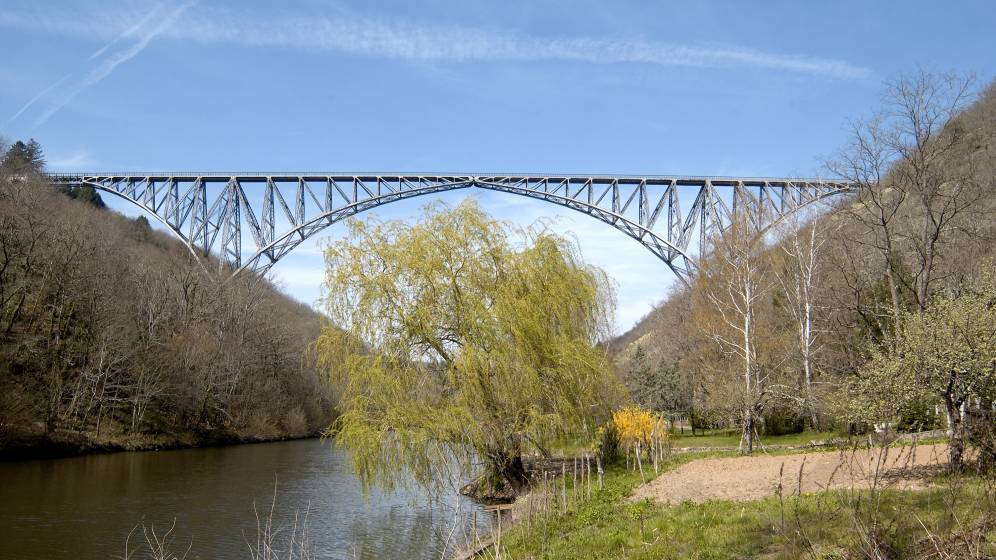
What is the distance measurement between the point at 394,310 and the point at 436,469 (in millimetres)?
3990

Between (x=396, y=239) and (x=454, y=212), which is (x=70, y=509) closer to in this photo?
(x=396, y=239)

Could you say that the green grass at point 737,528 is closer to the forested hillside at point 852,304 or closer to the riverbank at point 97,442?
the forested hillside at point 852,304

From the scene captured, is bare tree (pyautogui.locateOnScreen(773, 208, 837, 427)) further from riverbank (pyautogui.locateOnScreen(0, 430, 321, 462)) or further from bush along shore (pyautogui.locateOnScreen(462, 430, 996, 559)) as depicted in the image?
riverbank (pyautogui.locateOnScreen(0, 430, 321, 462))

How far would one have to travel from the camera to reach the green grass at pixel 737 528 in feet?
23.3

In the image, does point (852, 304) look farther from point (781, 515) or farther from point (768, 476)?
point (781, 515)

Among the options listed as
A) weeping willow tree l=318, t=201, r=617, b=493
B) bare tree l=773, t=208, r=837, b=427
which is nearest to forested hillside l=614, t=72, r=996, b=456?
bare tree l=773, t=208, r=837, b=427

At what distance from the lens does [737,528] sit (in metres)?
8.87

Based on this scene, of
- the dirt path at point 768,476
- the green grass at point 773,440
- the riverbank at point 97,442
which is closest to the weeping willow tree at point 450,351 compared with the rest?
the dirt path at point 768,476

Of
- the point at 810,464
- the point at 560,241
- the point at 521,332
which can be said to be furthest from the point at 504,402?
the point at 810,464

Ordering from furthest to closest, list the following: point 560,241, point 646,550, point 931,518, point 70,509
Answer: point 560,241, point 70,509, point 646,550, point 931,518

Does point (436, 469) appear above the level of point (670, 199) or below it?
below

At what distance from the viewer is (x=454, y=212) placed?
18.1 metres

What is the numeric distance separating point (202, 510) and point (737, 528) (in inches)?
582

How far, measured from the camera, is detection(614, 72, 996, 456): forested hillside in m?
10.4
